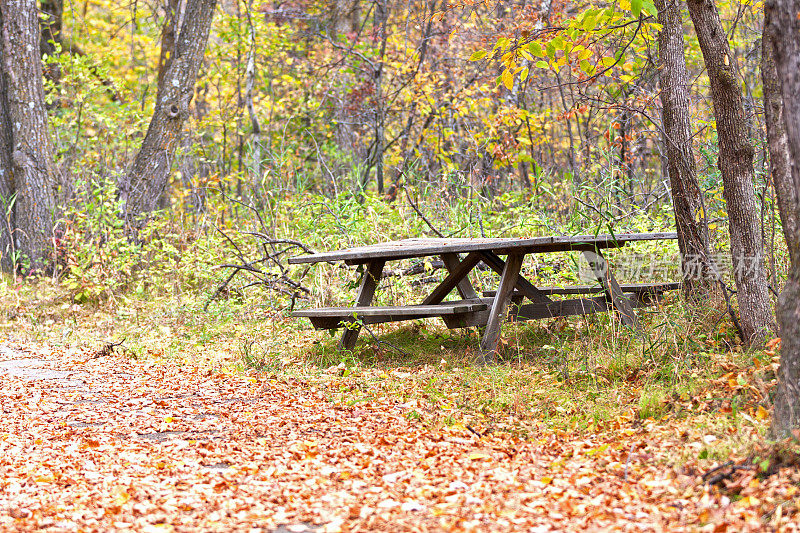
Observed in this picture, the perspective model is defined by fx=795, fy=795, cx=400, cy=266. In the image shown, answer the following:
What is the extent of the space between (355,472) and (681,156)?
312 centimetres

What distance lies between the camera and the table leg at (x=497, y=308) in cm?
536

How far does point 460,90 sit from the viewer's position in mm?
11977

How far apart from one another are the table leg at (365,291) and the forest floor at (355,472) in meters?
1.17

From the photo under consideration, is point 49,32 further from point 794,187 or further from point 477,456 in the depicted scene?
point 794,187

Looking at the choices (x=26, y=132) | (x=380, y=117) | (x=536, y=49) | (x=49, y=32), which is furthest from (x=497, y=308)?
(x=49, y=32)

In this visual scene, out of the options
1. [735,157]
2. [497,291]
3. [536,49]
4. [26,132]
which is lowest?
[497,291]

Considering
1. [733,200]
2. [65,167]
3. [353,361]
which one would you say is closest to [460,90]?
[65,167]

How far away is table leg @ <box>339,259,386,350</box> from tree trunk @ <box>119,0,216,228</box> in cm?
551

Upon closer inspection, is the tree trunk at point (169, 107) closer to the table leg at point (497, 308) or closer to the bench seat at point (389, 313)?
the bench seat at point (389, 313)

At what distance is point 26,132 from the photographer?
33.5 feet

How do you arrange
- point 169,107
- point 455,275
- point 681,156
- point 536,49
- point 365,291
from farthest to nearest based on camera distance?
point 169,107
point 365,291
point 455,275
point 681,156
point 536,49

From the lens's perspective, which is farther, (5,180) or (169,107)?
(169,107)

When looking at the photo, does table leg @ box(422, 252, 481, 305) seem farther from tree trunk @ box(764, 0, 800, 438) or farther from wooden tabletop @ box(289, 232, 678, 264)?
tree trunk @ box(764, 0, 800, 438)

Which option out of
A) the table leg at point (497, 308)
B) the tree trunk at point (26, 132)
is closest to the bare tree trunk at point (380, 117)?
the tree trunk at point (26, 132)
